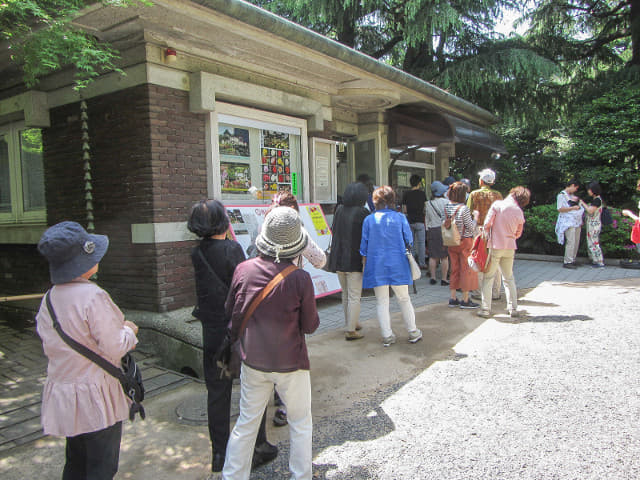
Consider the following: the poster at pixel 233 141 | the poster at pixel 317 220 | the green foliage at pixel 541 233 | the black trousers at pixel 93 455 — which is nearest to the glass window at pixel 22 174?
the poster at pixel 233 141

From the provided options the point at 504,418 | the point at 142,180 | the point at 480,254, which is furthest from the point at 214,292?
the point at 480,254

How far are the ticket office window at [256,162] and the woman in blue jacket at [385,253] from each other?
7.03 ft

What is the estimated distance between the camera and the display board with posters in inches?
233

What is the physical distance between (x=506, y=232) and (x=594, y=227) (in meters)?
5.26

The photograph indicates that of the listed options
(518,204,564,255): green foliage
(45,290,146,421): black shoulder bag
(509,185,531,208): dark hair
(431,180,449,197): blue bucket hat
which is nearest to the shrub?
(518,204,564,255): green foliage

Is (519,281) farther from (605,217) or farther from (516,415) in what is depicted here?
(516,415)

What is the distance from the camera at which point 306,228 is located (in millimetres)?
6762

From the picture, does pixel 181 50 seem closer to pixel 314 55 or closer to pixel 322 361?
pixel 314 55

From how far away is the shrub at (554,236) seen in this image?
990 cm

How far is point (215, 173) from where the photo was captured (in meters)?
5.96

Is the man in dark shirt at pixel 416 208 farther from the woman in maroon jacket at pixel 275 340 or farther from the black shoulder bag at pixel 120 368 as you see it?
the black shoulder bag at pixel 120 368

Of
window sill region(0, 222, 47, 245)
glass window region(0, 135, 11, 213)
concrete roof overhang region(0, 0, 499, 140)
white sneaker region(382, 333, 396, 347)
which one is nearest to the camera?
concrete roof overhang region(0, 0, 499, 140)

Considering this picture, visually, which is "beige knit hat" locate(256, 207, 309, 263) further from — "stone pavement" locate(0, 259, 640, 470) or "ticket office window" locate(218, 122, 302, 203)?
"ticket office window" locate(218, 122, 302, 203)

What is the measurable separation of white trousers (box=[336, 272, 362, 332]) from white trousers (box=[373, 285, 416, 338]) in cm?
24
